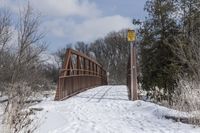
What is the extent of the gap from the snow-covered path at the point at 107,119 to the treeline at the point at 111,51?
204ft

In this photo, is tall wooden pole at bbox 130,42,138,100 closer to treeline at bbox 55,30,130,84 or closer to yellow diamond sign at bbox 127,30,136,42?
yellow diamond sign at bbox 127,30,136,42

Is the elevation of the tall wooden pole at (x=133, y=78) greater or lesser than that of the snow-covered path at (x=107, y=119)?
greater

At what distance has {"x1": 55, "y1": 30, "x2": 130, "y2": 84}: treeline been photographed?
7544cm

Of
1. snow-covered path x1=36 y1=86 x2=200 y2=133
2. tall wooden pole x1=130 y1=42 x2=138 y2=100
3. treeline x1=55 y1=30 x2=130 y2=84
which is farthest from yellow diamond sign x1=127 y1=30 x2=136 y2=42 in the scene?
treeline x1=55 y1=30 x2=130 y2=84

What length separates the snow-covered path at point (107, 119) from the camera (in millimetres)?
8078

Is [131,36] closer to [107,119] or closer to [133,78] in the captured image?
[133,78]

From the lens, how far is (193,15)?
17.2m

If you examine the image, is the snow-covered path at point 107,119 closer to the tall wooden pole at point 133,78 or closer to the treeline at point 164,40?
the tall wooden pole at point 133,78

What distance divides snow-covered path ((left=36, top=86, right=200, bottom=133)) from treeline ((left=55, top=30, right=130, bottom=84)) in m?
62.2

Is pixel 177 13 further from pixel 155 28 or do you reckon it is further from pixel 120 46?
pixel 120 46

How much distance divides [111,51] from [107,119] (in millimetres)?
69272

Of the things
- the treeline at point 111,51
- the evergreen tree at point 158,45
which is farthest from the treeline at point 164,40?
the treeline at point 111,51

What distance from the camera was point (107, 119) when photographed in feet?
31.2

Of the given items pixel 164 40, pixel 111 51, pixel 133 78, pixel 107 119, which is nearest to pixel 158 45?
pixel 164 40
